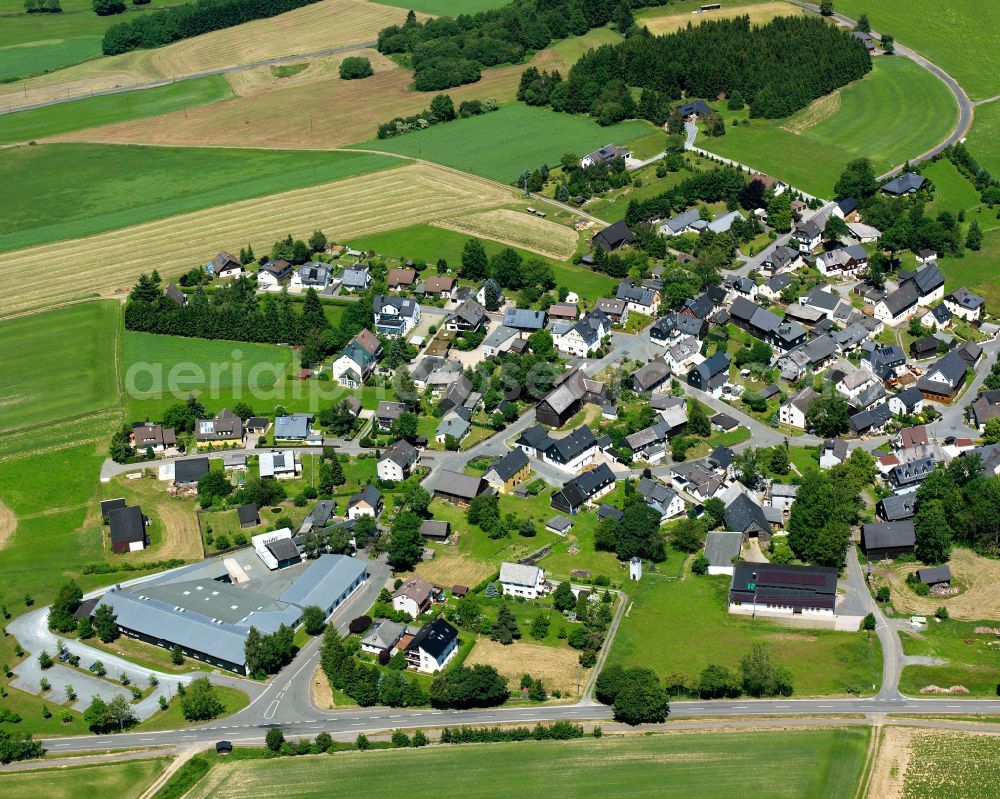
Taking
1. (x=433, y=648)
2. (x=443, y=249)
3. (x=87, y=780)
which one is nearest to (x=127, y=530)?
(x=87, y=780)

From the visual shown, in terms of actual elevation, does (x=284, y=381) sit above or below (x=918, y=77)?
below

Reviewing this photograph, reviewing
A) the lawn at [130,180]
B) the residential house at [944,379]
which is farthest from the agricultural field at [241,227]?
the residential house at [944,379]

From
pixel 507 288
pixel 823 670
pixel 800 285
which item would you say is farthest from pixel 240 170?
pixel 823 670

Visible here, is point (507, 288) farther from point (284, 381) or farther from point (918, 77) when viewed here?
point (918, 77)

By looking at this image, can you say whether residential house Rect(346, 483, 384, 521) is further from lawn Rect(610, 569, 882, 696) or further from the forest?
the forest

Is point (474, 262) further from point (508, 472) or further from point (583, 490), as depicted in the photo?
point (583, 490)

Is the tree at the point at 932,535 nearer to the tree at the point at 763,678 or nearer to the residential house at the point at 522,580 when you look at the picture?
the tree at the point at 763,678

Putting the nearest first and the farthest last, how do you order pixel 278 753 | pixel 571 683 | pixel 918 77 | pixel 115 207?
1. pixel 278 753
2. pixel 571 683
3. pixel 115 207
4. pixel 918 77
